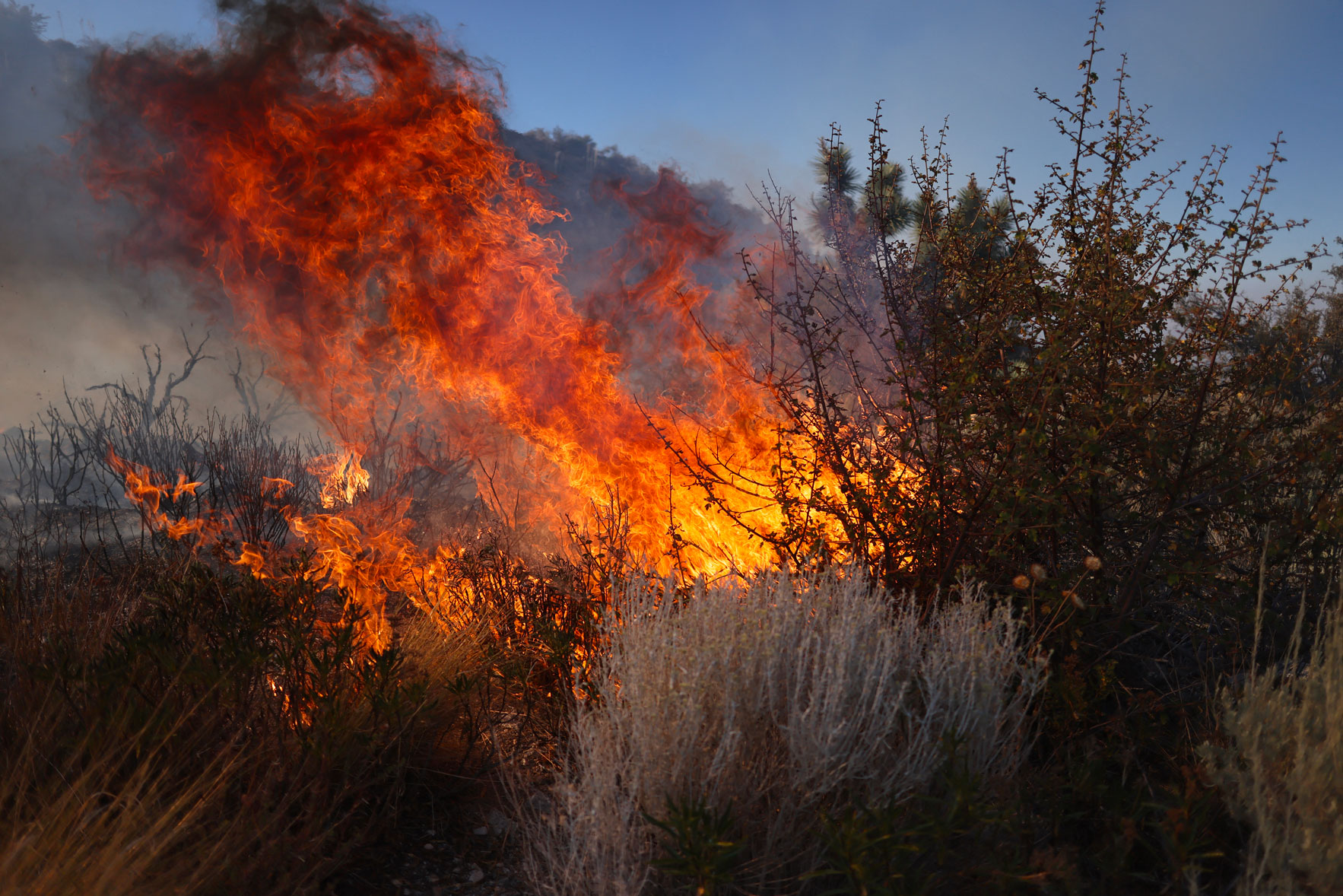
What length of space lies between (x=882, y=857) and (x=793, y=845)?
1.23 ft

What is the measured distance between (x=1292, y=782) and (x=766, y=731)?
1.47 meters

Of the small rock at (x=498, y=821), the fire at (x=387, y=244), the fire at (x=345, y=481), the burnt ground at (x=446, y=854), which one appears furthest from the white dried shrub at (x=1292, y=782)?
the fire at (x=345, y=481)

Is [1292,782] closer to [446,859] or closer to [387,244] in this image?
[446,859]

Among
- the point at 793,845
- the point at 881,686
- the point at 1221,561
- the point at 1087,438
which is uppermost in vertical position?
the point at 1087,438

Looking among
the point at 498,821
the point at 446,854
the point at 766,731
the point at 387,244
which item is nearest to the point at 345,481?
the point at 387,244

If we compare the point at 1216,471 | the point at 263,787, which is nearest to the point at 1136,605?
the point at 1216,471

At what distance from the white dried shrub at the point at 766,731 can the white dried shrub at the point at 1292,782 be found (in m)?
0.63

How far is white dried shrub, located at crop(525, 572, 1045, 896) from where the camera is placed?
2.31 m

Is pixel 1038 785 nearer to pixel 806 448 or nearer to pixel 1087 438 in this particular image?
pixel 1087 438

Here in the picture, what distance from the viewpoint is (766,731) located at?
8.35ft

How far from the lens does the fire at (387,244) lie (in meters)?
5.82

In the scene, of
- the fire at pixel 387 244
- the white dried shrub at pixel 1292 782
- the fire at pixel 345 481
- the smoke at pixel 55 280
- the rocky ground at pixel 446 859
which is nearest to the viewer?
the white dried shrub at pixel 1292 782

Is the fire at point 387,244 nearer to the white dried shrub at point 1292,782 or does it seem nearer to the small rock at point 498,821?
the small rock at point 498,821

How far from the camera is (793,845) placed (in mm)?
2361
